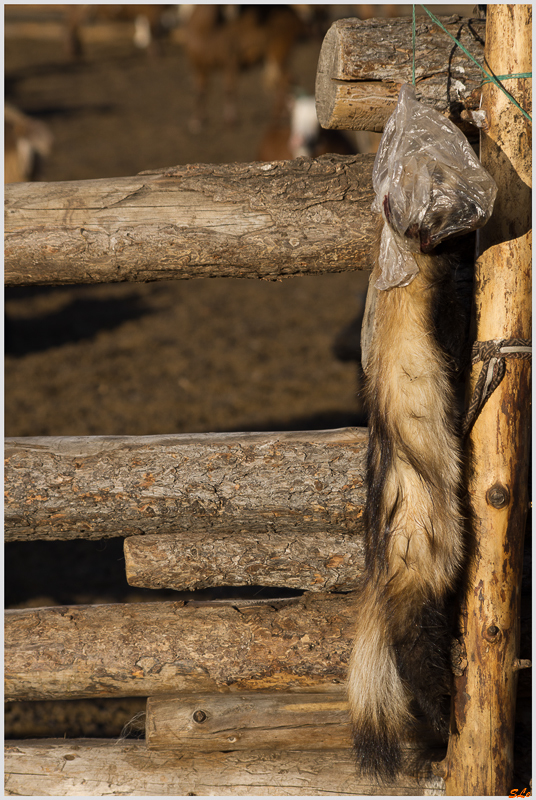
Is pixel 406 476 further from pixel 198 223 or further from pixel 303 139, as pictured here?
pixel 303 139

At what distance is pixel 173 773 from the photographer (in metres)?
2.36

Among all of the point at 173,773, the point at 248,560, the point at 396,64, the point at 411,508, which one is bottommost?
the point at 173,773

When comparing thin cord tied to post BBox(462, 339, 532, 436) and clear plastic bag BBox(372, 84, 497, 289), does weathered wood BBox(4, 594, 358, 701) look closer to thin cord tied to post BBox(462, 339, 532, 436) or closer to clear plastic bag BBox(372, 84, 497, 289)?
thin cord tied to post BBox(462, 339, 532, 436)

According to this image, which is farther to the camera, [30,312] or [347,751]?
[30,312]

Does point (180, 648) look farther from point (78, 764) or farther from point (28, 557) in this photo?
point (28, 557)

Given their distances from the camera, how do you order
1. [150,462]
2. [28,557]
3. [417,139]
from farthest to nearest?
[28,557], [150,462], [417,139]

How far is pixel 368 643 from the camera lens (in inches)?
75.8

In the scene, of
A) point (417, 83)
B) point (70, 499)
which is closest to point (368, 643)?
point (70, 499)

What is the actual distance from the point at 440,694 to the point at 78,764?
4.63 feet

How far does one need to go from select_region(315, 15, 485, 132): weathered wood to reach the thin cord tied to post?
2.37 feet

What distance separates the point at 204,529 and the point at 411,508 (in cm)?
85

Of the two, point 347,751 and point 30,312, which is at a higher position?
point 30,312

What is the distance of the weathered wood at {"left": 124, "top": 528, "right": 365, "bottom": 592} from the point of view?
2.30 metres

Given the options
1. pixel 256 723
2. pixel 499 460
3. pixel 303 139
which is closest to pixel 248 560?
pixel 256 723
